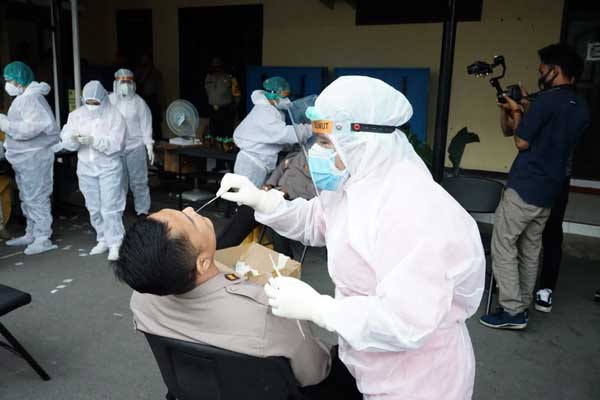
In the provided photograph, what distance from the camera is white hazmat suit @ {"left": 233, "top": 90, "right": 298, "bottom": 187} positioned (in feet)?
13.8

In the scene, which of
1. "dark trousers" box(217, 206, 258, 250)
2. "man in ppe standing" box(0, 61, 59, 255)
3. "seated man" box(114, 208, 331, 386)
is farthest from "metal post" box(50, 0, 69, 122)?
"seated man" box(114, 208, 331, 386)

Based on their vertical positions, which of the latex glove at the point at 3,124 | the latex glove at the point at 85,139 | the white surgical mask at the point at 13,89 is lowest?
the latex glove at the point at 85,139

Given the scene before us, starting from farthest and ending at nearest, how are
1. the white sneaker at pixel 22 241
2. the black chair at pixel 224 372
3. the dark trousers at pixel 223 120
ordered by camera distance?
the dark trousers at pixel 223 120
the white sneaker at pixel 22 241
the black chair at pixel 224 372

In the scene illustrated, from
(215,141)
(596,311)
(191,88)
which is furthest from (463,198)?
(191,88)

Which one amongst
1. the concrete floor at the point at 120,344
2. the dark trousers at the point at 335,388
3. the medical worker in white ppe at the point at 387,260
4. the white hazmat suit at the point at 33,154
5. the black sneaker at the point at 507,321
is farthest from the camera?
the white hazmat suit at the point at 33,154

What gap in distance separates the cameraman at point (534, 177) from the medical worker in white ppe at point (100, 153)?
2646 millimetres

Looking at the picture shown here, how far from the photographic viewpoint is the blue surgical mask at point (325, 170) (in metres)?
1.30

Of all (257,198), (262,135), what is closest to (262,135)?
(262,135)

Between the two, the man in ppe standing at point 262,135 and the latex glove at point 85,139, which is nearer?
the latex glove at point 85,139

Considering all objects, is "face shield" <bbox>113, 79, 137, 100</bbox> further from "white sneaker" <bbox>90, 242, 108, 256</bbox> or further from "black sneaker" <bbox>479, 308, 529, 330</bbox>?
"black sneaker" <bbox>479, 308, 529, 330</bbox>

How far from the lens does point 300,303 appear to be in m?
1.13

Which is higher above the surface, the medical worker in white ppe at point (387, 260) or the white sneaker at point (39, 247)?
the medical worker in white ppe at point (387, 260)

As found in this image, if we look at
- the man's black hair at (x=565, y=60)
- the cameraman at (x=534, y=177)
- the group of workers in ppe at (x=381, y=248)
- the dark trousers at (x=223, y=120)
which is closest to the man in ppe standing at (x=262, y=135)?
the cameraman at (x=534, y=177)

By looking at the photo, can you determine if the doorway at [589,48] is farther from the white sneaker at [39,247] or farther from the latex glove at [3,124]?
the latex glove at [3,124]
